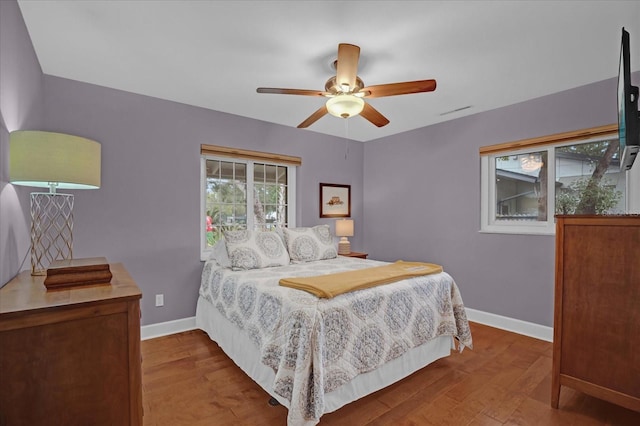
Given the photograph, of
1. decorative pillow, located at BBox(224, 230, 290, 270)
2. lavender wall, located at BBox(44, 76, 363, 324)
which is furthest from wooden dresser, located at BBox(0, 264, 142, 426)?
lavender wall, located at BBox(44, 76, 363, 324)

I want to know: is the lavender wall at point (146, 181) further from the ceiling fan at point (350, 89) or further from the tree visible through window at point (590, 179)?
the tree visible through window at point (590, 179)

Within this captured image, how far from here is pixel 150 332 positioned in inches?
119

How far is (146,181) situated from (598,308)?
3.64m

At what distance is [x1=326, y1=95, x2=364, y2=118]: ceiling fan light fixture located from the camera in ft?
7.09

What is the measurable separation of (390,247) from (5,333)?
403 cm

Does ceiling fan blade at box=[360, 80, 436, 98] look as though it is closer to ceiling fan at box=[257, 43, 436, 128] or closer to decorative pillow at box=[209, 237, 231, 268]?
ceiling fan at box=[257, 43, 436, 128]

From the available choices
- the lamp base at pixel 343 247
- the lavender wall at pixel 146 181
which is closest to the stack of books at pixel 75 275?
the lavender wall at pixel 146 181

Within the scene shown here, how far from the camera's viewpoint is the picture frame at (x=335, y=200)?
4367mm

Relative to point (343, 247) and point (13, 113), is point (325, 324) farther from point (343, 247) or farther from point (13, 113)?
point (343, 247)

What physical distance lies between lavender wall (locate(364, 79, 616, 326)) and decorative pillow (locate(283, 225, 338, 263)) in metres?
1.30

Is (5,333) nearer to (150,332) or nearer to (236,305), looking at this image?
(236,305)

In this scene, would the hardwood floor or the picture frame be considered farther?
the picture frame

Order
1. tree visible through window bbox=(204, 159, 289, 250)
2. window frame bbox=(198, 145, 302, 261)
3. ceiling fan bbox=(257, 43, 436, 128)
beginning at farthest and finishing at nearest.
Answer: tree visible through window bbox=(204, 159, 289, 250) < window frame bbox=(198, 145, 302, 261) < ceiling fan bbox=(257, 43, 436, 128)

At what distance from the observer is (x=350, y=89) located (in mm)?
2133
